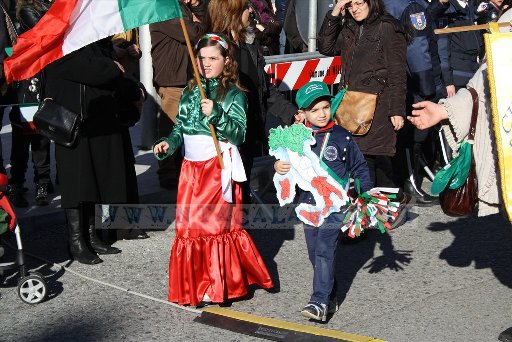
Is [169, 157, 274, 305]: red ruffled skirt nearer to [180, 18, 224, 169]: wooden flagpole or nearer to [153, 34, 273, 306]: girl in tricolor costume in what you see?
[153, 34, 273, 306]: girl in tricolor costume

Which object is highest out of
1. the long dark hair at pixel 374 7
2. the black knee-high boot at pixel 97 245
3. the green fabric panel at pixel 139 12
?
the green fabric panel at pixel 139 12

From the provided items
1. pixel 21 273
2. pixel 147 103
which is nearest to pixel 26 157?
pixel 147 103

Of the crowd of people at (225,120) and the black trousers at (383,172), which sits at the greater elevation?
the crowd of people at (225,120)

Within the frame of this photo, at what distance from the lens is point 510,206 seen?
5.58m

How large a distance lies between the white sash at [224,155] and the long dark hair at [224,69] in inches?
11.5

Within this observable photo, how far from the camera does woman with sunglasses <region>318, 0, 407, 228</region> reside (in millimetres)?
7879

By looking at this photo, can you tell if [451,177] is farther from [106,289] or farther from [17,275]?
[17,275]

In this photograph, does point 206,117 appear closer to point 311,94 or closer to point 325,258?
point 311,94

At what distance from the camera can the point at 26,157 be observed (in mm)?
9211

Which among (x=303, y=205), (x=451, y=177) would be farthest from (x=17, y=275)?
(x=451, y=177)

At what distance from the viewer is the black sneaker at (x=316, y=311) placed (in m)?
6.14

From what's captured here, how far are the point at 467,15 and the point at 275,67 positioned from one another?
9.53 ft

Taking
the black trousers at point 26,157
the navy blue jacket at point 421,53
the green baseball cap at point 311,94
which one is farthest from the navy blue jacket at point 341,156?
the black trousers at point 26,157

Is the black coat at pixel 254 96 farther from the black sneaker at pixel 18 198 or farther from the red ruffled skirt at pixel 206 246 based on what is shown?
the black sneaker at pixel 18 198
